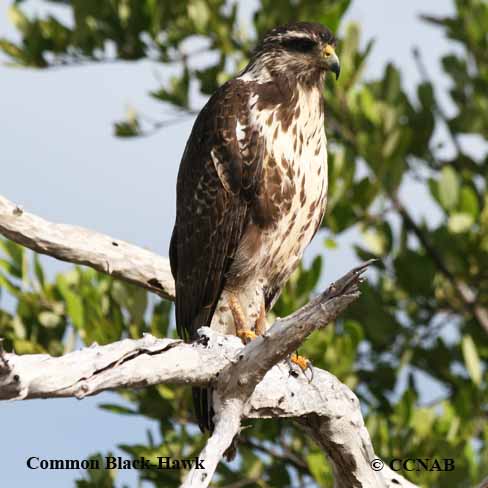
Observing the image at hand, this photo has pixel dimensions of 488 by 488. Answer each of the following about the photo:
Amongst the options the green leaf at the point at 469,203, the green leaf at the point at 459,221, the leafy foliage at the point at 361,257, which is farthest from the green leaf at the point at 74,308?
the green leaf at the point at 469,203

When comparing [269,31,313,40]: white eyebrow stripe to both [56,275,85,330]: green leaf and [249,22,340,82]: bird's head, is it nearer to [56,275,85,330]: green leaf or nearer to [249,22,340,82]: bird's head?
[249,22,340,82]: bird's head

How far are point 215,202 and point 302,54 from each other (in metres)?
1.10

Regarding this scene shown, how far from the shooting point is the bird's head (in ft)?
22.7

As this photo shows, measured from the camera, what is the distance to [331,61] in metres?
6.87

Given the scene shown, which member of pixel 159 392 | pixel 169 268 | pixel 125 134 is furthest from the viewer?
pixel 125 134

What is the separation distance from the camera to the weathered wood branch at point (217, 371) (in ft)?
14.2

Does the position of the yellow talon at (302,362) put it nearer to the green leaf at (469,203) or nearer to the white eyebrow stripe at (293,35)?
the white eyebrow stripe at (293,35)

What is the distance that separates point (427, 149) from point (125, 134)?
286 centimetres

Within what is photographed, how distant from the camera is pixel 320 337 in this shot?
8.48m

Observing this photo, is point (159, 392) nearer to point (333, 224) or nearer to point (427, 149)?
point (333, 224)

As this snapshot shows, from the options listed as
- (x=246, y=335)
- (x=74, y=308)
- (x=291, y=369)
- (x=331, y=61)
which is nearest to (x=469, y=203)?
(x=331, y=61)

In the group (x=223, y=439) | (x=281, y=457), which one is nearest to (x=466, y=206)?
(x=281, y=457)

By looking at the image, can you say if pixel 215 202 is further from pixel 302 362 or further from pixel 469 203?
pixel 469 203

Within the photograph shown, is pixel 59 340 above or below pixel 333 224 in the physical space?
below
